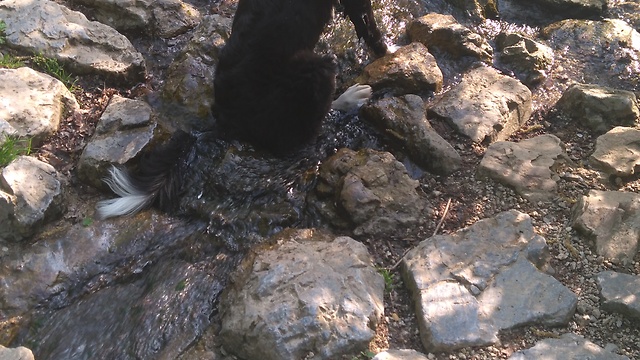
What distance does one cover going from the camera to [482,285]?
2.91 metres

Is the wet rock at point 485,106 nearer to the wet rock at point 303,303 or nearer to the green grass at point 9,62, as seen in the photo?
the wet rock at point 303,303

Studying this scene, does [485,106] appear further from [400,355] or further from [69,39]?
[69,39]

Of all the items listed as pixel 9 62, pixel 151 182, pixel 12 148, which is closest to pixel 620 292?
pixel 151 182

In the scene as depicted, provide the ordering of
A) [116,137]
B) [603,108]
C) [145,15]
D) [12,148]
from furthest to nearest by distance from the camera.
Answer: [145,15], [603,108], [116,137], [12,148]

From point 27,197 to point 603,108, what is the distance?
13.4 ft

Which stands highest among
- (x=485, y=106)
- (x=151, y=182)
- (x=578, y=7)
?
(x=578, y=7)

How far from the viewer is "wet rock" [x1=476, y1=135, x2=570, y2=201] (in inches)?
139

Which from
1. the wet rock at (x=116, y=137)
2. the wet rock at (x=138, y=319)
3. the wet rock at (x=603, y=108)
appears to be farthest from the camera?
the wet rock at (x=603, y=108)

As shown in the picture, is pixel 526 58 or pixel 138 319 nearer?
pixel 138 319

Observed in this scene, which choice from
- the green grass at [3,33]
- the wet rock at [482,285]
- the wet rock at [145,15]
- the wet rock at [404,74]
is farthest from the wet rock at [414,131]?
the green grass at [3,33]

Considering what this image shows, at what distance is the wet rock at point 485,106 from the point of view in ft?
13.1

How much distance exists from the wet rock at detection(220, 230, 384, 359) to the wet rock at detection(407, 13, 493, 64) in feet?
7.89

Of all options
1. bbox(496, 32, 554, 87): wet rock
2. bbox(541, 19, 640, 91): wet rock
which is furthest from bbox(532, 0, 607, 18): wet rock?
bbox(496, 32, 554, 87): wet rock

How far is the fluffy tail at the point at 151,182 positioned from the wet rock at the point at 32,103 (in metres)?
0.68
